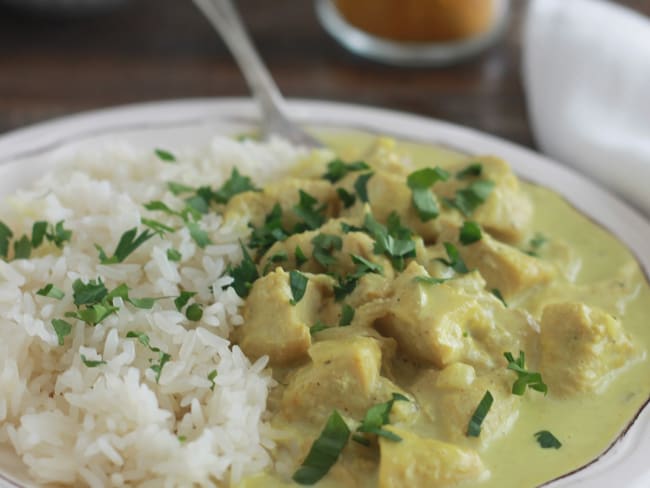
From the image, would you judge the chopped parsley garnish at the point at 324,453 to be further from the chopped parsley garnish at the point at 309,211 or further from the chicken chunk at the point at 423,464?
the chopped parsley garnish at the point at 309,211

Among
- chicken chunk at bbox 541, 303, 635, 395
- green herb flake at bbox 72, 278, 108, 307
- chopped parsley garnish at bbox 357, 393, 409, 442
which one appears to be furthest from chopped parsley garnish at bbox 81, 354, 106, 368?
chicken chunk at bbox 541, 303, 635, 395

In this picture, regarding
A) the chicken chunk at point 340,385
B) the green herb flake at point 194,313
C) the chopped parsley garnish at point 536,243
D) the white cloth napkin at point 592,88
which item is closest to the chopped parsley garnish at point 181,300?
the green herb flake at point 194,313

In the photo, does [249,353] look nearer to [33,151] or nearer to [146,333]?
[146,333]

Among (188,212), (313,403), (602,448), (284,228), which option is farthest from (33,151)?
(602,448)

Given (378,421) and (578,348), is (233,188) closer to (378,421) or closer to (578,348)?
(378,421)

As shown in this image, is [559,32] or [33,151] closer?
[33,151]

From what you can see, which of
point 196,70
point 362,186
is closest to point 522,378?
point 362,186
